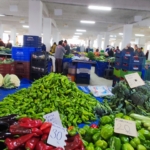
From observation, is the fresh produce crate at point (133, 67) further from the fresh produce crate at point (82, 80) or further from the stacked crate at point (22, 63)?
the stacked crate at point (22, 63)

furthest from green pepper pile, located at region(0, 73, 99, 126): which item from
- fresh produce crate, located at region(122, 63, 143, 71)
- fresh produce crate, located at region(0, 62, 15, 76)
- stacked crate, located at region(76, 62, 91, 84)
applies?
stacked crate, located at region(76, 62, 91, 84)

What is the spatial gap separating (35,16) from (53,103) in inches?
229


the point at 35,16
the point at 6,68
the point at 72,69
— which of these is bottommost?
the point at 72,69

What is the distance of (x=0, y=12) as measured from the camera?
A: 1127 cm

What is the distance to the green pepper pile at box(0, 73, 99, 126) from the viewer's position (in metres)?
1.92

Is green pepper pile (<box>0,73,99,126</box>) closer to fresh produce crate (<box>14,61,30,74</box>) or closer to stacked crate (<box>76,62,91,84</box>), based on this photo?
fresh produce crate (<box>14,61,30,74</box>)

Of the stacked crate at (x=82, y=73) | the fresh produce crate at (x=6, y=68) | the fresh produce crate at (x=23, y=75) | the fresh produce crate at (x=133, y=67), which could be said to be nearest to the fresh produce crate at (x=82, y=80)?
the stacked crate at (x=82, y=73)

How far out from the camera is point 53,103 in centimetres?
207

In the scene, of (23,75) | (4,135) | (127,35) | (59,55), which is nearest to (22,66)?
(23,75)

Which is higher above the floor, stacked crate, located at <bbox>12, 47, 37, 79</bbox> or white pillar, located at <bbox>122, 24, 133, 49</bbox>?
white pillar, located at <bbox>122, 24, 133, 49</bbox>

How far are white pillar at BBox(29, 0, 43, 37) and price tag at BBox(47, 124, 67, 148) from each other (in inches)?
252

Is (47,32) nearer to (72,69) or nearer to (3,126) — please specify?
(72,69)

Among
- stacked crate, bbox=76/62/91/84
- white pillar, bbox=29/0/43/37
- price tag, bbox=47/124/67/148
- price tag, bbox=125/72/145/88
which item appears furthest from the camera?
white pillar, bbox=29/0/43/37

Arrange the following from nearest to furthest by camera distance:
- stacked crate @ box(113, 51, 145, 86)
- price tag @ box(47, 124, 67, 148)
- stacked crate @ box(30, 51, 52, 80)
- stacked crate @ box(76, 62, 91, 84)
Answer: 1. price tag @ box(47, 124, 67, 148)
2. stacked crate @ box(30, 51, 52, 80)
3. stacked crate @ box(113, 51, 145, 86)
4. stacked crate @ box(76, 62, 91, 84)
